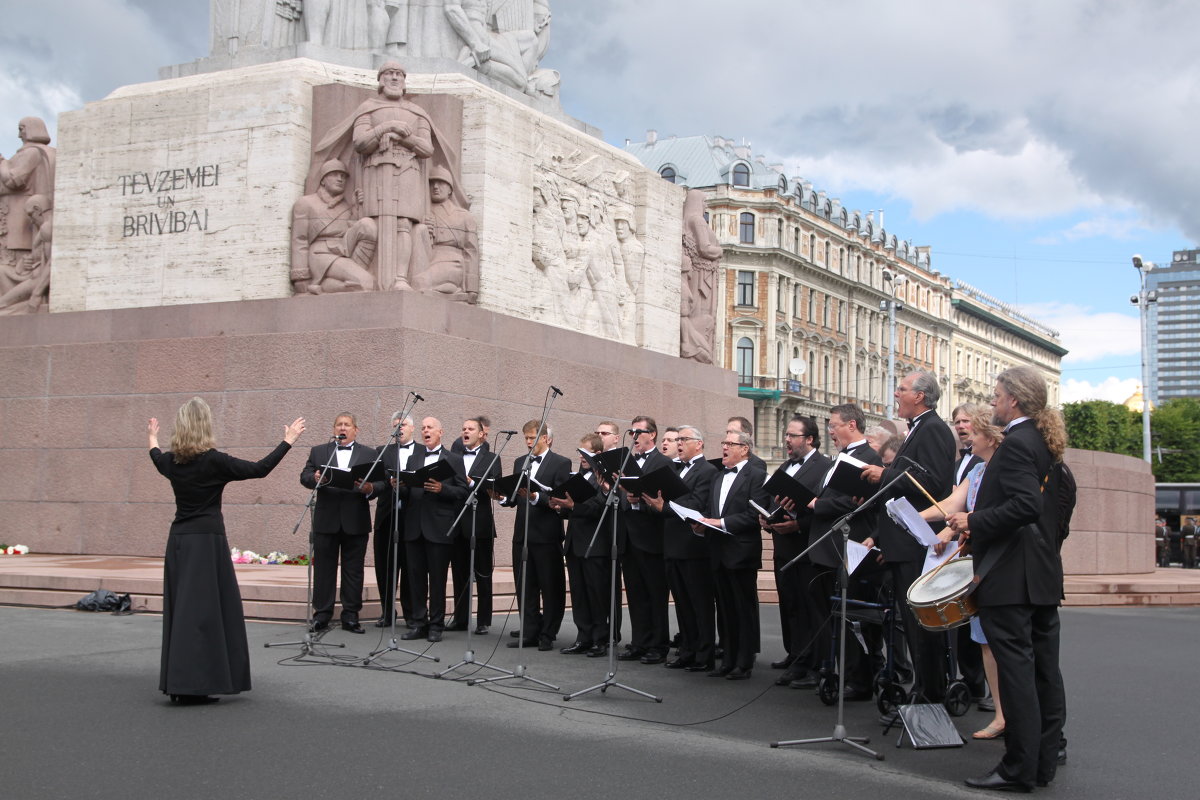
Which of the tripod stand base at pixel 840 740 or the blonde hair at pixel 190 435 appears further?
the blonde hair at pixel 190 435

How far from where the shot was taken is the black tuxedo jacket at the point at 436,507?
10.6 metres

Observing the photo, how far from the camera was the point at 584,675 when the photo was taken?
352 inches

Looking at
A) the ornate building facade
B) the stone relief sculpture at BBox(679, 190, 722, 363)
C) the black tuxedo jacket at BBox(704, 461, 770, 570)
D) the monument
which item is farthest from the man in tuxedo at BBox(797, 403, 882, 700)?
the ornate building facade

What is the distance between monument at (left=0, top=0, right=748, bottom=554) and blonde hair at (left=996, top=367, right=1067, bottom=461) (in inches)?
328

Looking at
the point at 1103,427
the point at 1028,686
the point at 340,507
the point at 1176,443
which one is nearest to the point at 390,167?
the point at 340,507

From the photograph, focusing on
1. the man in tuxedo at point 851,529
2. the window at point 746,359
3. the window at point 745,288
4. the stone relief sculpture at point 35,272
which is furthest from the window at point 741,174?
the man in tuxedo at point 851,529

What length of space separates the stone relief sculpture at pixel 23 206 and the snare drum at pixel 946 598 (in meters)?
13.9

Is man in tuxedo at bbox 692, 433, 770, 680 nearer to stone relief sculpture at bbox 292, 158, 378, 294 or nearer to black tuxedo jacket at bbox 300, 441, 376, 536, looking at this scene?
black tuxedo jacket at bbox 300, 441, 376, 536

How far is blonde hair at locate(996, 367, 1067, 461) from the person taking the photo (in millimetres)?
6281

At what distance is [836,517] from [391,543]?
4518 mm

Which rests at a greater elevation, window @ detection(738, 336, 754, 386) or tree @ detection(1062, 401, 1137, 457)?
window @ detection(738, 336, 754, 386)

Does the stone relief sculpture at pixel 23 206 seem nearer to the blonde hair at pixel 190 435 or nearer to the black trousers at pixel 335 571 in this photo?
the black trousers at pixel 335 571

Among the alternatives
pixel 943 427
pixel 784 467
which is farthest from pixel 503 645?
pixel 943 427

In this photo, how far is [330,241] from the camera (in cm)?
1456
